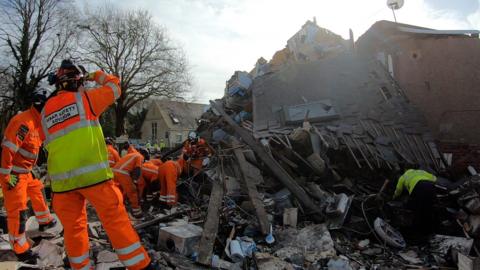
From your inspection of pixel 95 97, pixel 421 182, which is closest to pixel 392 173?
pixel 421 182

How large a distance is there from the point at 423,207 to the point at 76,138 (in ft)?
15.1

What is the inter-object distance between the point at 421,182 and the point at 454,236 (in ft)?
2.85

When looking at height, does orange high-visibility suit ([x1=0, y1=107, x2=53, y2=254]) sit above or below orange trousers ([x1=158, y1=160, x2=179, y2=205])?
above

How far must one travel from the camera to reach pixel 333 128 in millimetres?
8453

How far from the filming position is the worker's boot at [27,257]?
3947 millimetres

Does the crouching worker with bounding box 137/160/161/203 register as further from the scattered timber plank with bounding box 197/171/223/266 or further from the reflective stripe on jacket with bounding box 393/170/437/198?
the reflective stripe on jacket with bounding box 393/170/437/198

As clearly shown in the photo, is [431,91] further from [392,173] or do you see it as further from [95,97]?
[95,97]

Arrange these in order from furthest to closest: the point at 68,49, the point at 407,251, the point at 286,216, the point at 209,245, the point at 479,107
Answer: the point at 68,49 → the point at 479,107 → the point at 286,216 → the point at 407,251 → the point at 209,245

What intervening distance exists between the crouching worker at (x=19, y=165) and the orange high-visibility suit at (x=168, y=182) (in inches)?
97.2

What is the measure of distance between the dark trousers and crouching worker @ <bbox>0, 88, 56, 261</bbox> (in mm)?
4991

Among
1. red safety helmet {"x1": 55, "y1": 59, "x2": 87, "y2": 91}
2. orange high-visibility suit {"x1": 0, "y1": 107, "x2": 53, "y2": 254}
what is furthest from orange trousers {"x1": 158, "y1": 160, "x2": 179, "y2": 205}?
red safety helmet {"x1": 55, "y1": 59, "x2": 87, "y2": 91}

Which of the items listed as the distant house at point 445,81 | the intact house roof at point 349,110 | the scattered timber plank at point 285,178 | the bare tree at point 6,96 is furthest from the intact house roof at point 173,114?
the scattered timber plank at point 285,178

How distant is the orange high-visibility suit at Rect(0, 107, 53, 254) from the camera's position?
402 cm

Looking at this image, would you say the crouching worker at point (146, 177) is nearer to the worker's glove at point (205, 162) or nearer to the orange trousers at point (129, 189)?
the orange trousers at point (129, 189)
